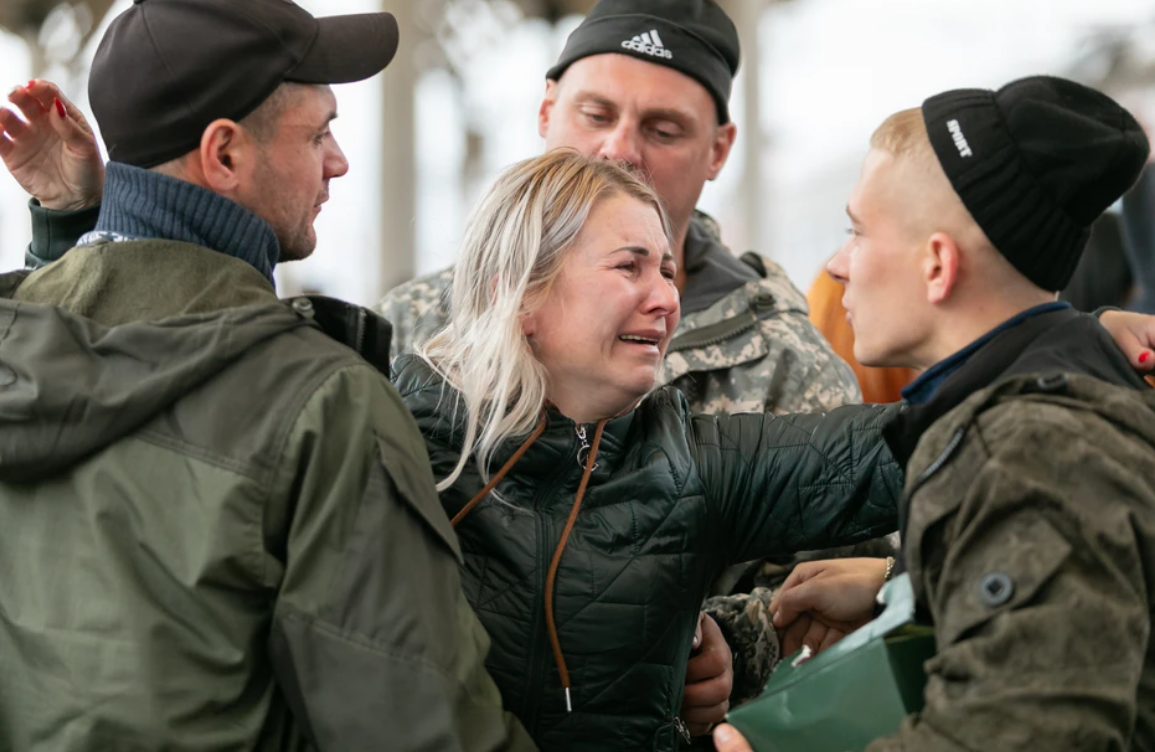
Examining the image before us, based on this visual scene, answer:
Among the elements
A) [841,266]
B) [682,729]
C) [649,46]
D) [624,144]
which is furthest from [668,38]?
[682,729]

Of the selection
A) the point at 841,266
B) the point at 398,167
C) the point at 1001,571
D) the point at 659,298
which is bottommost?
the point at 398,167

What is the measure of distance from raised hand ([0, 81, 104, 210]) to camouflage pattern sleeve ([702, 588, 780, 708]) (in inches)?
55.0

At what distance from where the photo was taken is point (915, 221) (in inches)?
71.7

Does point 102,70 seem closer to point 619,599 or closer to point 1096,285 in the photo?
point 619,599

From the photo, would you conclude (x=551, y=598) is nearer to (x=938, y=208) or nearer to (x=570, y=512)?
(x=570, y=512)

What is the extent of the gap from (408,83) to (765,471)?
318 inches

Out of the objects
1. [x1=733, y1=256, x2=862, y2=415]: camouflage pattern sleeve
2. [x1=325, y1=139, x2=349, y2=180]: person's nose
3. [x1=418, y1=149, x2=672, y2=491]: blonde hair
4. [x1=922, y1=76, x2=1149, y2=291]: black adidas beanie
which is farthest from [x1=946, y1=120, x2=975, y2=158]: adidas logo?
[x1=733, y1=256, x2=862, y2=415]: camouflage pattern sleeve

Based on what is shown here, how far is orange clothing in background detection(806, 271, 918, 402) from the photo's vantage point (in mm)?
3336

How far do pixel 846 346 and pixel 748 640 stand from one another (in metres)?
1.21

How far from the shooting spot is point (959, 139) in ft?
5.80

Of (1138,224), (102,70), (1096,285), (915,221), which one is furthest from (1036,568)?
(1096,285)

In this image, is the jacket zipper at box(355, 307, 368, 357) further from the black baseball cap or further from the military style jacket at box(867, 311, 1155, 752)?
the military style jacket at box(867, 311, 1155, 752)

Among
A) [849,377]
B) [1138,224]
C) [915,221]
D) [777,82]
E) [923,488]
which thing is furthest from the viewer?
[777,82]

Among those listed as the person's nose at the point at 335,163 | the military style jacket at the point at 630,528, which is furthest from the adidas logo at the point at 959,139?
the person's nose at the point at 335,163
